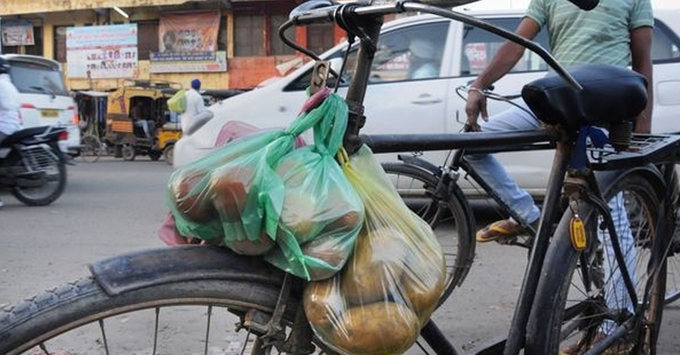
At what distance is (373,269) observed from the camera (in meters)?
1.35

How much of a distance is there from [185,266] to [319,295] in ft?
0.85

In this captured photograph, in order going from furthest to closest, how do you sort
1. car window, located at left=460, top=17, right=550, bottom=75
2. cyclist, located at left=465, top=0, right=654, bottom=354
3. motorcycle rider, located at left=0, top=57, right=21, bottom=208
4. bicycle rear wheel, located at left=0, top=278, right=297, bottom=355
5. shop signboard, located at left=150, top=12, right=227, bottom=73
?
shop signboard, located at left=150, top=12, right=227, bottom=73
motorcycle rider, located at left=0, top=57, right=21, bottom=208
car window, located at left=460, top=17, right=550, bottom=75
cyclist, located at left=465, top=0, right=654, bottom=354
bicycle rear wheel, located at left=0, top=278, right=297, bottom=355

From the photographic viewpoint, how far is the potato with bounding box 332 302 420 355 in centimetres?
133

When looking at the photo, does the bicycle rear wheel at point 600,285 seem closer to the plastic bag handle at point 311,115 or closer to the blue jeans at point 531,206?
the blue jeans at point 531,206

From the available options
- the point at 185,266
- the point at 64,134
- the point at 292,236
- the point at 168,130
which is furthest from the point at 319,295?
the point at 168,130

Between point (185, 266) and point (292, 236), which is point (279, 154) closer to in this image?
point (292, 236)

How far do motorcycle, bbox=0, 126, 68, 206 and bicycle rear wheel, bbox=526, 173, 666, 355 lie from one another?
6.48 m

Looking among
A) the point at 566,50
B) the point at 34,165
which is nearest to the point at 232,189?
the point at 566,50

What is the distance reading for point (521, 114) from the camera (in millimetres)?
2768

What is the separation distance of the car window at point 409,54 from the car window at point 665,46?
1.64 metres

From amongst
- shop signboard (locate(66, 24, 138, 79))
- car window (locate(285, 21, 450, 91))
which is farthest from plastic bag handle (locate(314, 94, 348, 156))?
shop signboard (locate(66, 24, 138, 79))

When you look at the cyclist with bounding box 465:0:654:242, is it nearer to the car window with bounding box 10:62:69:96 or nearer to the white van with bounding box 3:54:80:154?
the white van with bounding box 3:54:80:154

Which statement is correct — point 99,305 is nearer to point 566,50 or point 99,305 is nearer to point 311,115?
point 311,115

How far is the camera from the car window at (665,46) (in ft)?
17.8
